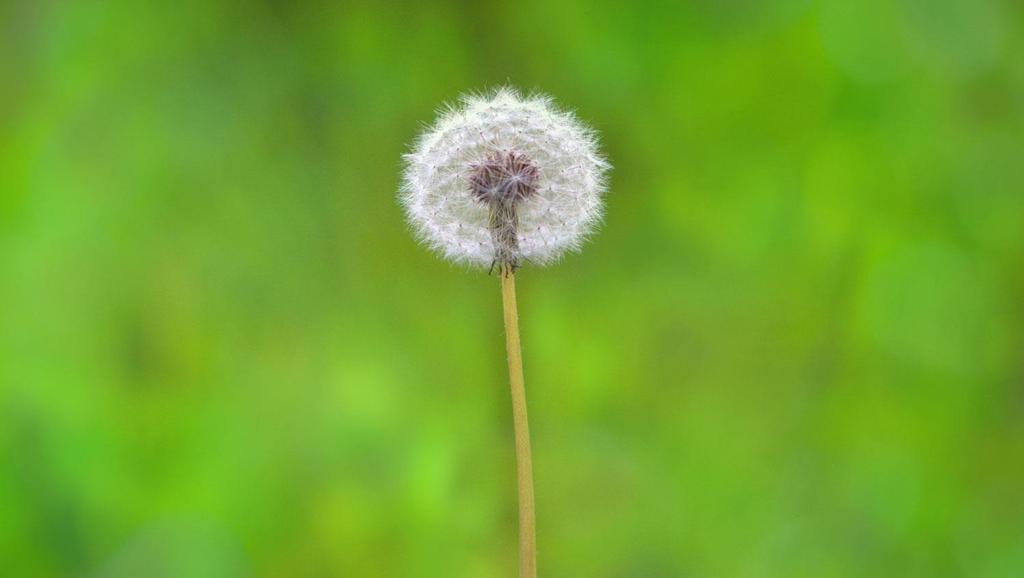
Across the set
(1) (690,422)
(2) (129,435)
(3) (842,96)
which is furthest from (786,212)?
(2) (129,435)

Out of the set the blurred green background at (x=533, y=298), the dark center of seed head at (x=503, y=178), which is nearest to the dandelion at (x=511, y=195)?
the dark center of seed head at (x=503, y=178)

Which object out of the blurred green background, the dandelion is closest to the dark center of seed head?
the dandelion

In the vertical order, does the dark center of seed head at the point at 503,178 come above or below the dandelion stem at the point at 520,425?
above

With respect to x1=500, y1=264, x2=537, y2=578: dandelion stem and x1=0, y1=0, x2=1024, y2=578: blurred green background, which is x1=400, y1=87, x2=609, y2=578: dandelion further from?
x1=0, y1=0, x2=1024, y2=578: blurred green background

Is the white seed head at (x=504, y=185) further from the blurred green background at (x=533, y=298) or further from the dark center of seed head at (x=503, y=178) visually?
the blurred green background at (x=533, y=298)

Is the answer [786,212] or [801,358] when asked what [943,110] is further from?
[801,358]

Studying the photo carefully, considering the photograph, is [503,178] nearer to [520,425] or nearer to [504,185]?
[504,185]
